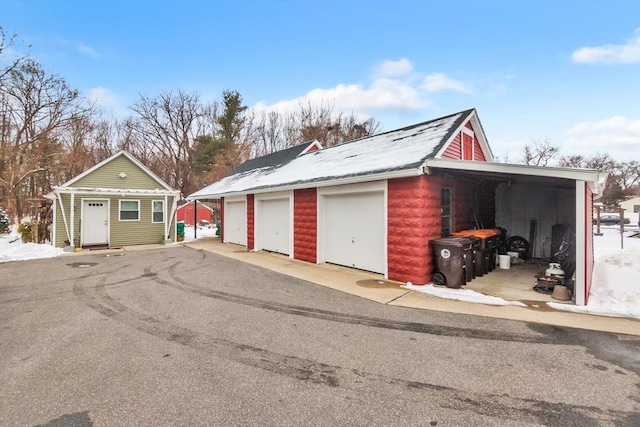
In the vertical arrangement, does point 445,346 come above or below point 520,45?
below

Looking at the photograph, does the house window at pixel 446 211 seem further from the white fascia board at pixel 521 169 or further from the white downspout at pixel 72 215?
the white downspout at pixel 72 215

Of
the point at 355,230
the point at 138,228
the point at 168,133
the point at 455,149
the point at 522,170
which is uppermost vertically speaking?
the point at 168,133

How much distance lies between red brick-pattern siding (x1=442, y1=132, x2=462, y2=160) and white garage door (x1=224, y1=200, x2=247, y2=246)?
28.9 feet

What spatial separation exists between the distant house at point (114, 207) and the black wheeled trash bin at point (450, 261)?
44.1 ft

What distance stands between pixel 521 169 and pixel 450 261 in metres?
→ 2.33

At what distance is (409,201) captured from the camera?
6988 millimetres

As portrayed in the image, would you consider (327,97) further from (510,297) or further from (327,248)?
(510,297)

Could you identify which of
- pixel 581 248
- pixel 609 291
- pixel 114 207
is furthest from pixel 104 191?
pixel 609 291

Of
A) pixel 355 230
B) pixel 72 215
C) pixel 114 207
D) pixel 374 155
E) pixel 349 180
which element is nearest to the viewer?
pixel 349 180

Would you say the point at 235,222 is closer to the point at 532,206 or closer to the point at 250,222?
the point at 250,222

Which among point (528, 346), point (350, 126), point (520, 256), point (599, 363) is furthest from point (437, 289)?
point (350, 126)

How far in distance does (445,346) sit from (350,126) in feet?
95.7

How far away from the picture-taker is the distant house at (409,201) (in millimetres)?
6820

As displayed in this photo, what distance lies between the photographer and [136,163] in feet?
49.6
